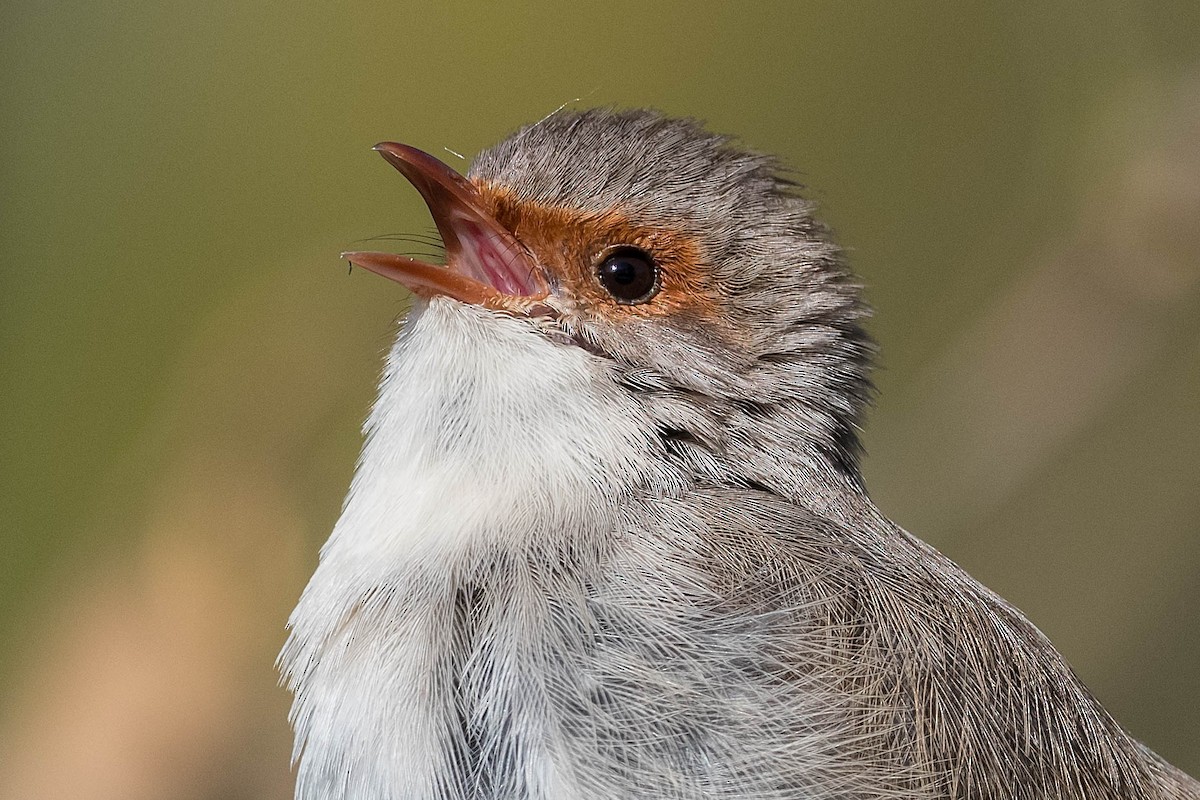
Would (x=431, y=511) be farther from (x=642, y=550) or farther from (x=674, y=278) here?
(x=674, y=278)

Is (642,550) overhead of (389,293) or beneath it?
overhead

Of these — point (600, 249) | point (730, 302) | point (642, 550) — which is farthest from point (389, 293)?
point (642, 550)

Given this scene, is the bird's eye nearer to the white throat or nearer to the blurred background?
the white throat

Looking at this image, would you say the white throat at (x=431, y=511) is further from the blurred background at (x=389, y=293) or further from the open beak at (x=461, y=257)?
the blurred background at (x=389, y=293)

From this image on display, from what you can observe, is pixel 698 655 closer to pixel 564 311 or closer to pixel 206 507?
pixel 564 311

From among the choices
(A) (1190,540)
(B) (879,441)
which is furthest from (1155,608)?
(B) (879,441)
